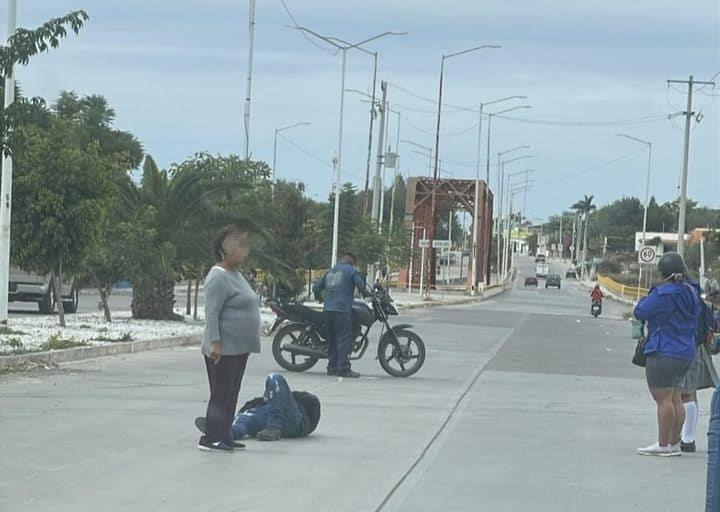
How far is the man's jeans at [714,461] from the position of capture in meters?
5.67

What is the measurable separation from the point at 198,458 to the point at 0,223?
41.6 feet

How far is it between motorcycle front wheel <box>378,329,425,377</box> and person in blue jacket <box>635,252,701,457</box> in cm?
841

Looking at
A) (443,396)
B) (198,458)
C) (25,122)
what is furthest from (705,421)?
(25,122)

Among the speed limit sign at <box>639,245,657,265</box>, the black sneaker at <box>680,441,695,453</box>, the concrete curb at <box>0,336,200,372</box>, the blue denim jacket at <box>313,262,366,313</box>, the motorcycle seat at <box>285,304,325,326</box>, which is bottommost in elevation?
the concrete curb at <box>0,336,200,372</box>

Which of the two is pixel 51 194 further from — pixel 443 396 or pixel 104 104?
pixel 104 104

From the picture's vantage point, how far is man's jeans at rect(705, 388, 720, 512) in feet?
18.6

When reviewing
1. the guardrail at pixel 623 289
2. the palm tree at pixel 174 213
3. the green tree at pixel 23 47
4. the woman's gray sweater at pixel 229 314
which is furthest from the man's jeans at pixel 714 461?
the guardrail at pixel 623 289

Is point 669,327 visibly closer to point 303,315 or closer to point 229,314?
point 229,314

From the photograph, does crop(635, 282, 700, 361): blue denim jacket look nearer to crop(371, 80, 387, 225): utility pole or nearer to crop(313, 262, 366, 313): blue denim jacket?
crop(313, 262, 366, 313): blue denim jacket

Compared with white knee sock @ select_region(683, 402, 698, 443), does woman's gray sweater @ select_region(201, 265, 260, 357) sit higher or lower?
higher

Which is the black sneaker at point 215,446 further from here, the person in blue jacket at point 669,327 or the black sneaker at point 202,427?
the person in blue jacket at point 669,327

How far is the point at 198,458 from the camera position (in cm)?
1083

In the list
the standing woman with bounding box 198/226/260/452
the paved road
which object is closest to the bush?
the paved road

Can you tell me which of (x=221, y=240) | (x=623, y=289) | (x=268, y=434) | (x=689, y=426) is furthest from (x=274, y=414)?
(x=623, y=289)
